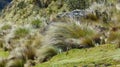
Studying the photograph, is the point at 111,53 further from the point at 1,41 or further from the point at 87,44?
the point at 1,41

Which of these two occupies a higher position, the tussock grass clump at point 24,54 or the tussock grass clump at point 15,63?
the tussock grass clump at point 24,54

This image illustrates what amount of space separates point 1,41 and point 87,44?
5.26 meters

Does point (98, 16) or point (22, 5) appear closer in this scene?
point (98, 16)

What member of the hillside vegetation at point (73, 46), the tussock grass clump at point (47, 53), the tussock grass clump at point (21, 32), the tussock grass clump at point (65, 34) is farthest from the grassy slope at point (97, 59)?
the tussock grass clump at point (21, 32)

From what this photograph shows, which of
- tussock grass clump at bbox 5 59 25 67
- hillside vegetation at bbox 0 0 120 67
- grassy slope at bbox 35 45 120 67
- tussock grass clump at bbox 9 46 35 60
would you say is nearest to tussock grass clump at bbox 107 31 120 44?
hillside vegetation at bbox 0 0 120 67

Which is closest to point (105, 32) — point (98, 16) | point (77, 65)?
point (98, 16)

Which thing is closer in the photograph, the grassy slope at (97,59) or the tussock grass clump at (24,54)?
the grassy slope at (97,59)

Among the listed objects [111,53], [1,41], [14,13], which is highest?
[111,53]

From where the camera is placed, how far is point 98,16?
38.8ft

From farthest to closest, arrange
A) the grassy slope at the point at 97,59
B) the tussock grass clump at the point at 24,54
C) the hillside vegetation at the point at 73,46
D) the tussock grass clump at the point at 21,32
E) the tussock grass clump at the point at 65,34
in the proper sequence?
the tussock grass clump at the point at 21,32 → the tussock grass clump at the point at 24,54 → the tussock grass clump at the point at 65,34 → the hillside vegetation at the point at 73,46 → the grassy slope at the point at 97,59

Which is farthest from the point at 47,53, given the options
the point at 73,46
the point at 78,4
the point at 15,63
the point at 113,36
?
the point at 78,4

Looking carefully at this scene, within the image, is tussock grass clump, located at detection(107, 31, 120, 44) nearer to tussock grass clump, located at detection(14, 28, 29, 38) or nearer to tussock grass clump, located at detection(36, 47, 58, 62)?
tussock grass clump, located at detection(36, 47, 58, 62)

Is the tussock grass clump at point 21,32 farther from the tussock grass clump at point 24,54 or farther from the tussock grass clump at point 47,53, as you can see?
the tussock grass clump at point 47,53

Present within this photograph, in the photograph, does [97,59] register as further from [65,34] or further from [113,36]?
[65,34]
